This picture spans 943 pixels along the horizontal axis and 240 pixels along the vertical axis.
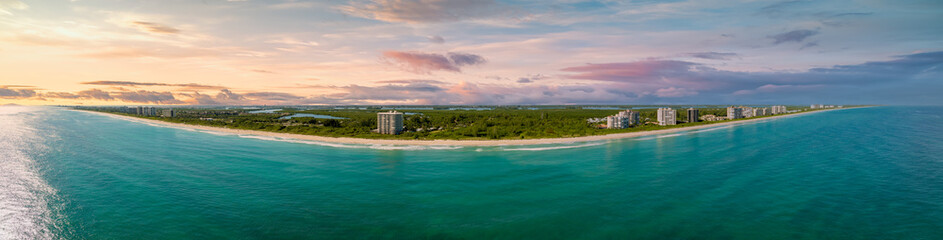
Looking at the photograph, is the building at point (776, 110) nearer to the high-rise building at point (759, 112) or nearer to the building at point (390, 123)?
the high-rise building at point (759, 112)

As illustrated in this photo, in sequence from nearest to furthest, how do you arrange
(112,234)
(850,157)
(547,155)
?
(112,234) → (850,157) → (547,155)

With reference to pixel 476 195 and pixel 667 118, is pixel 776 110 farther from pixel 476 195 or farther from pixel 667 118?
pixel 476 195

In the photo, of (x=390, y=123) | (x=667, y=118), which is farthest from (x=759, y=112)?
(x=390, y=123)

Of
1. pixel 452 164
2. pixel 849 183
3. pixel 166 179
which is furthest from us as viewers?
pixel 452 164

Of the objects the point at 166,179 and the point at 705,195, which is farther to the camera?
the point at 166,179

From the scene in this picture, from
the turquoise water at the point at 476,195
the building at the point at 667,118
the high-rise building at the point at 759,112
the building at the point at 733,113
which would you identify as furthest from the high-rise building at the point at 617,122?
the high-rise building at the point at 759,112

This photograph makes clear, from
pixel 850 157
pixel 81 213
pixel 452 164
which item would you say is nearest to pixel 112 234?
pixel 81 213

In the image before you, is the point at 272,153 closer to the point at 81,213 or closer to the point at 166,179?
the point at 166,179

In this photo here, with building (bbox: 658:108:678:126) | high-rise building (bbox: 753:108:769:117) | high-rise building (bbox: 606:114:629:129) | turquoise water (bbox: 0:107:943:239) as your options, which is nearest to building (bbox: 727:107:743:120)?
high-rise building (bbox: 753:108:769:117)
